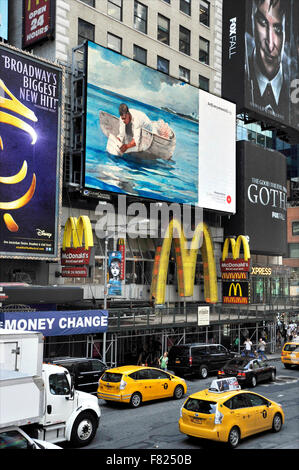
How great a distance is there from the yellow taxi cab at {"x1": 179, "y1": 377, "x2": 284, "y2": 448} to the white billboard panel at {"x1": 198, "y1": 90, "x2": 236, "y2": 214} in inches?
990

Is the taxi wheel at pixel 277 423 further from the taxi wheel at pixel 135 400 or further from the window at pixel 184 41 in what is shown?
the window at pixel 184 41

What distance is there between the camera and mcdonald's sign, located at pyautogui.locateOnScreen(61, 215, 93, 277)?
30109 mm

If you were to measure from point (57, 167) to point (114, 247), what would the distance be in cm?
707

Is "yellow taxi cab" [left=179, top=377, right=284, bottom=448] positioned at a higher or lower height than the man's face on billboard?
lower

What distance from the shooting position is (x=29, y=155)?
2988cm

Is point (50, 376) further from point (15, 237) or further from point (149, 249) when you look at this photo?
point (149, 249)

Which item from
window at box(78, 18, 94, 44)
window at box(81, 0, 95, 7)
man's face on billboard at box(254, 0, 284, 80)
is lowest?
window at box(78, 18, 94, 44)

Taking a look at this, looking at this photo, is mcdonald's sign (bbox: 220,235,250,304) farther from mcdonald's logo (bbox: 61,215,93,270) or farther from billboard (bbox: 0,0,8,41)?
billboard (bbox: 0,0,8,41)

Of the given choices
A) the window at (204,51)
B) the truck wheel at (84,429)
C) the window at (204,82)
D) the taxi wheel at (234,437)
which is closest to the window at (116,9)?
the window at (204,82)

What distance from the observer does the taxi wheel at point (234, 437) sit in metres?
15.4

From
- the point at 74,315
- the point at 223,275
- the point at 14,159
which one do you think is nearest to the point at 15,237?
the point at 14,159

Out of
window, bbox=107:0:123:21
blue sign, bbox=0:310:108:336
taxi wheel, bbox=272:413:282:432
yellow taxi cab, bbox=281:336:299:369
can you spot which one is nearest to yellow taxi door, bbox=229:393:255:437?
taxi wheel, bbox=272:413:282:432

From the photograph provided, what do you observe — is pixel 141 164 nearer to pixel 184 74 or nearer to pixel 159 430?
pixel 184 74

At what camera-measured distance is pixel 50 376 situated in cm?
1538
